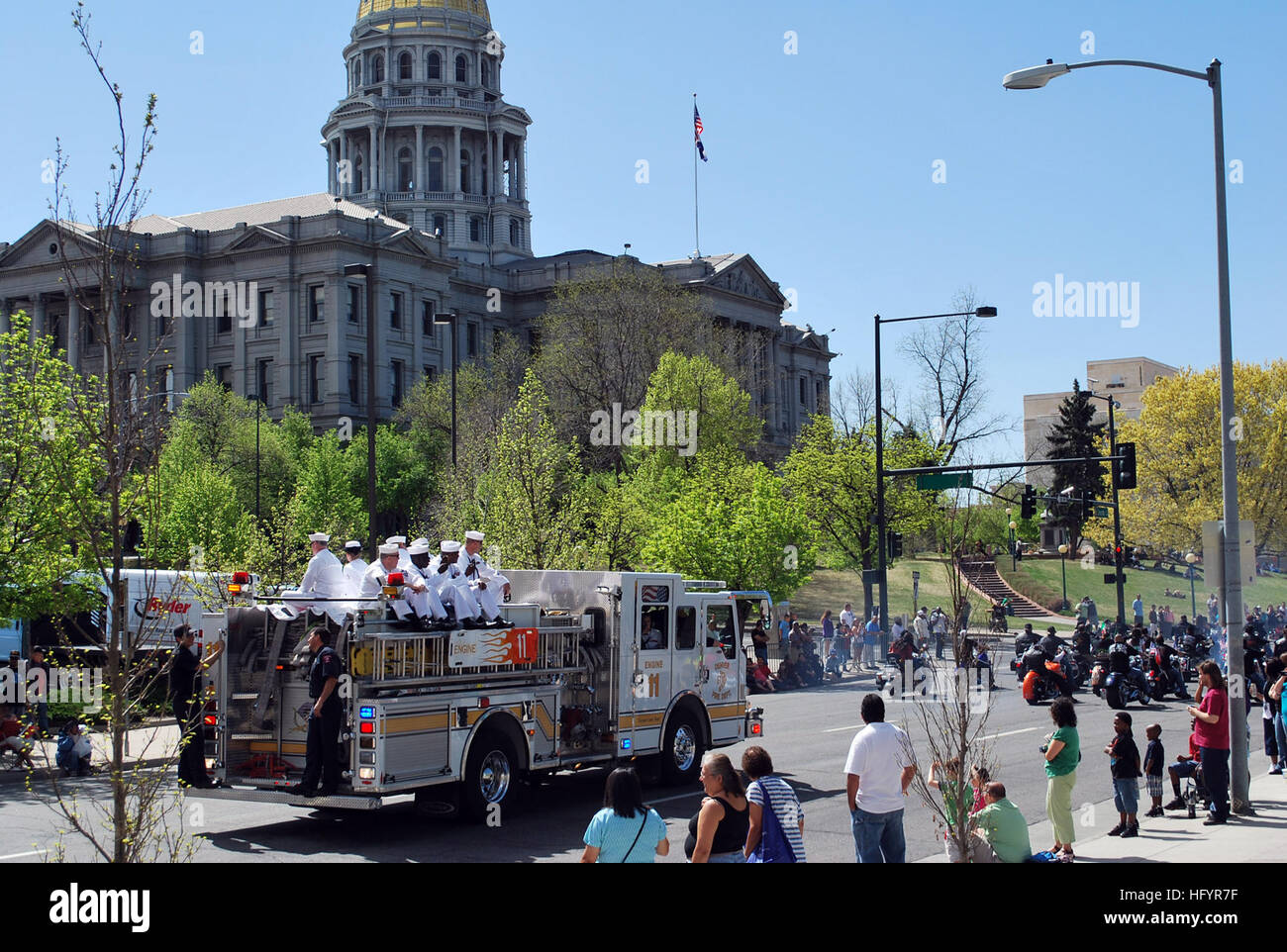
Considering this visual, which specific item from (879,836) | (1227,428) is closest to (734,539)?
(1227,428)

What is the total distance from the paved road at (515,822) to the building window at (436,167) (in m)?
104

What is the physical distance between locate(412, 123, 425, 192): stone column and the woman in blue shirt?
114m

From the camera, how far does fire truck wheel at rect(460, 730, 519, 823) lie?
44.7 ft

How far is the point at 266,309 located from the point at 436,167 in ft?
124

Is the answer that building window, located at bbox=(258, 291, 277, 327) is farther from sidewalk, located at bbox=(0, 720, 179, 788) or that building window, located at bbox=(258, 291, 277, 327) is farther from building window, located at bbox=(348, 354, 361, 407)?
sidewalk, located at bbox=(0, 720, 179, 788)

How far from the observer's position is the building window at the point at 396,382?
86.4m

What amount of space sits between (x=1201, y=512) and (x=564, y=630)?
51841mm

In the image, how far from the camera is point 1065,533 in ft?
317

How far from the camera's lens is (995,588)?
7550 centimetres

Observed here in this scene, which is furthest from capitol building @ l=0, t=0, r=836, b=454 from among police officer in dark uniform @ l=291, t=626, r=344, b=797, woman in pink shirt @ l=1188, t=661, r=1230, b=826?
woman in pink shirt @ l=1188, t=661, r=1230, b=826

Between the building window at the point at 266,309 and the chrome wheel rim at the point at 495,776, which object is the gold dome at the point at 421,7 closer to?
the building window at the point at 266,309

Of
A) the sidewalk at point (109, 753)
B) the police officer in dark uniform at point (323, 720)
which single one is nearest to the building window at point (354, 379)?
the sidewalk at point (109, 753)
